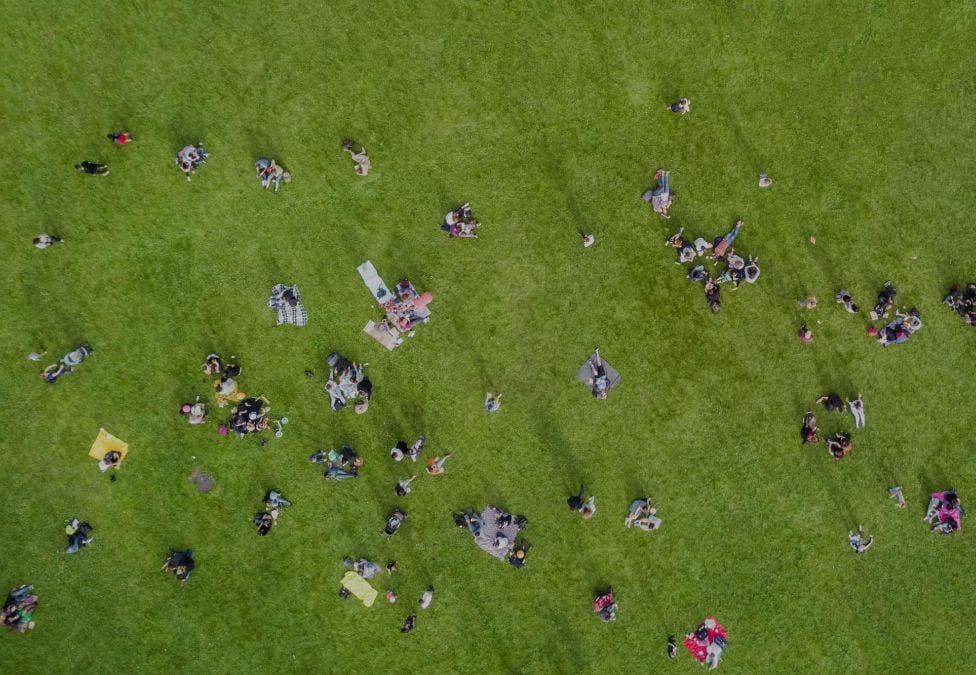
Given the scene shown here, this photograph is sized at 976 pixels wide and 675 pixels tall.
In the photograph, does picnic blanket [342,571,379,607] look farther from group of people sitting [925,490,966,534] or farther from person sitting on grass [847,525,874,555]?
group of people sitting [925,490,966,534]

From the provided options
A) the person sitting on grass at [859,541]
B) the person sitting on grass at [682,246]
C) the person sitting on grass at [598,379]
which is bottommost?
the person sitting on grass at [859,541]

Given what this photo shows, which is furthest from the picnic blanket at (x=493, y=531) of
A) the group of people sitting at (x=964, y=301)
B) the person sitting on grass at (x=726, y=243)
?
the group of people sitting at (x=964, y=301)

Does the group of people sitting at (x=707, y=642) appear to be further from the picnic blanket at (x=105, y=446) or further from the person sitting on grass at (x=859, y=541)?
the picnic blanket at (x=105, y=446)

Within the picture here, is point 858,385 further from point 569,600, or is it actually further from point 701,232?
point 569,600

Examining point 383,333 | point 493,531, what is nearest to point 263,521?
point 383,333

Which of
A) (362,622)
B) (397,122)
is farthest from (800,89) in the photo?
Answer: (362,622)

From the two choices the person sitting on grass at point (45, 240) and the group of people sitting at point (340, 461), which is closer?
the person sitting on grass at point (45, 240)

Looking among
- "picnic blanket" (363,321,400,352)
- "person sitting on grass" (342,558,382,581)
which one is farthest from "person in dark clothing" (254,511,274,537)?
"picnic blanket" (363,321,400,352)
